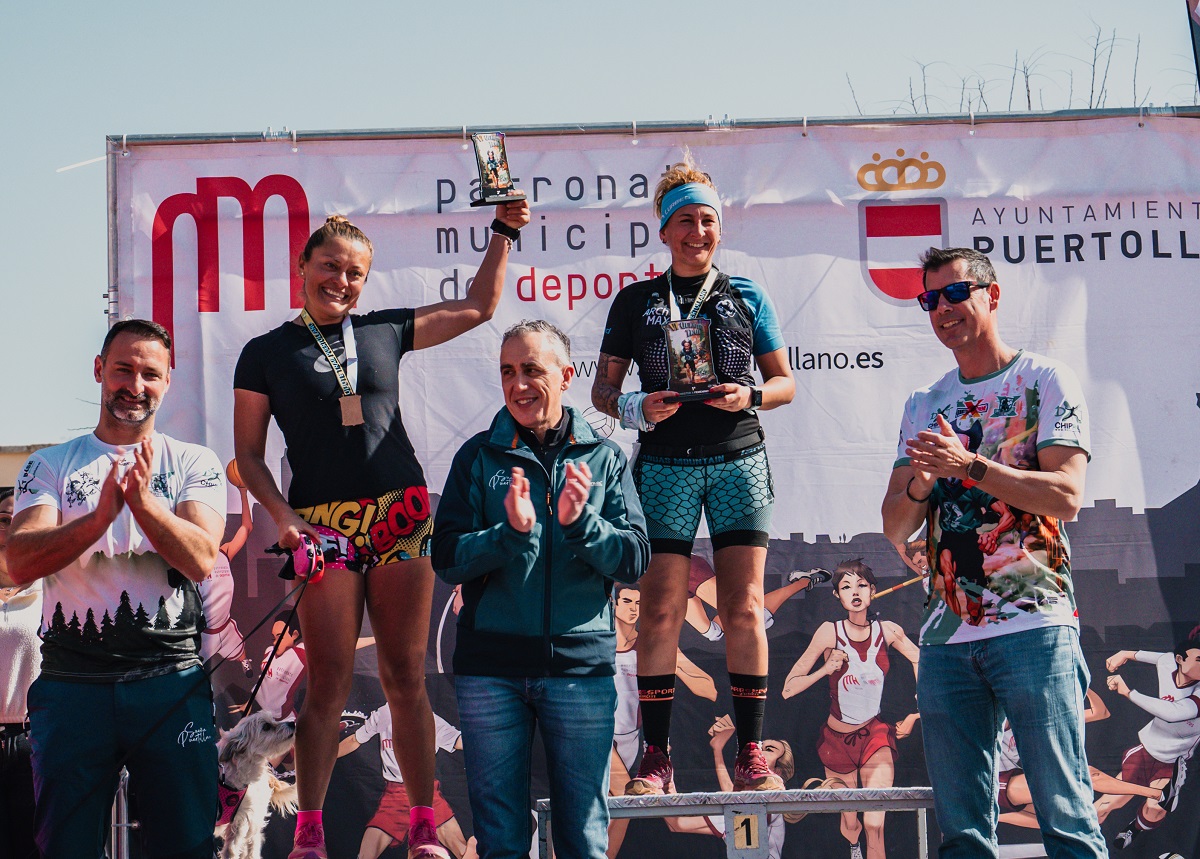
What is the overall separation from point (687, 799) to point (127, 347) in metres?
1.92

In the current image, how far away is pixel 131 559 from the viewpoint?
288 cm

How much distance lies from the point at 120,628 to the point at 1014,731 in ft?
7.22

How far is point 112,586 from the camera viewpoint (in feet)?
9.34

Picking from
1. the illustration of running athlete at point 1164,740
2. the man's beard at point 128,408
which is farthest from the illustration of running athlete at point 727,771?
the man's beard at point 128,408

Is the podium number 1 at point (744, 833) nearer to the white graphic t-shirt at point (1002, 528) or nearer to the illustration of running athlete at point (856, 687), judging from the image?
the white graphic t-shirt at point (1002, 528)

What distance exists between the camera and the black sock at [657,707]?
3.33 m

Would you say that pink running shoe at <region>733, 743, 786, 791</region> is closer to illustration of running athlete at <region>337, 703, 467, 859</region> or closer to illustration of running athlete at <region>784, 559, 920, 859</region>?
illustration of running athlete at <region>784, 559, 920, 859</region>

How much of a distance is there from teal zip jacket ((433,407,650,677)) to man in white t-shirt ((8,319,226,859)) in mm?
678

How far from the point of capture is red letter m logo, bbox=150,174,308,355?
4.50 meters

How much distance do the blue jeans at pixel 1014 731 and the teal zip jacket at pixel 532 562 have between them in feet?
2.70

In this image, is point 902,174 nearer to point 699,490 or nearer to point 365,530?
point 699,490

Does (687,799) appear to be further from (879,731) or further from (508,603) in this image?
(879,731)

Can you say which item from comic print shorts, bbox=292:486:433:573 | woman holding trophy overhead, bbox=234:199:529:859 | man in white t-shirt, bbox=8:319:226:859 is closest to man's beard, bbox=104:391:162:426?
man in white t-shirt, bbox=8:319:226:859

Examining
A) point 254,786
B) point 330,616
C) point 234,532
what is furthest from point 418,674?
point 234,532
